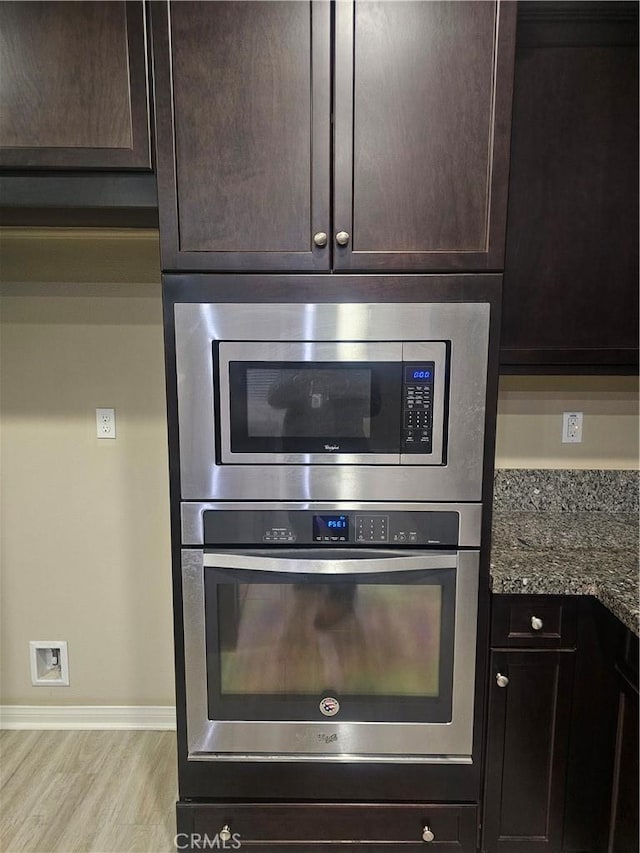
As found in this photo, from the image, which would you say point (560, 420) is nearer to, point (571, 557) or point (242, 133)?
point (571, 557)

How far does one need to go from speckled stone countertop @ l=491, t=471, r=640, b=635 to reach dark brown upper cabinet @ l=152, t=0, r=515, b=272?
785 mm

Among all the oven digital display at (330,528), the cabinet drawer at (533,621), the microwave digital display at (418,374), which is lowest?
the cabinet drawer at (533,621)

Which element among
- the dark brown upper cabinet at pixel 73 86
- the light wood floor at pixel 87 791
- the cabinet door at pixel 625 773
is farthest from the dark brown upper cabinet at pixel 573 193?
the light wood floor at pixel 87 791

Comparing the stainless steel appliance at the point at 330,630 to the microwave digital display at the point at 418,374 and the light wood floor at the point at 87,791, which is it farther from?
the light wood floor at the point at 87,791

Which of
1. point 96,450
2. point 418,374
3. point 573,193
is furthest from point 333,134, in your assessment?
point 96,450

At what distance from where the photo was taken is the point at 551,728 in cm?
138

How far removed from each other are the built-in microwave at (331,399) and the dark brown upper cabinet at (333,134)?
0.44ft

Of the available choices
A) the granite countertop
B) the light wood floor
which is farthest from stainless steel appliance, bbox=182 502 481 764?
the light wood floor

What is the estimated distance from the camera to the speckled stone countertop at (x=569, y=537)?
1.32 m

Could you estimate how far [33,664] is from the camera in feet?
6.79

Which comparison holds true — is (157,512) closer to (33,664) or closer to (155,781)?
(33,664)

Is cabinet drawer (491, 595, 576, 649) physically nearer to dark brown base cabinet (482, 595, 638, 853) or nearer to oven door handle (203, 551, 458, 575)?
dark brown base cabinet (482, 595, 638, 853)

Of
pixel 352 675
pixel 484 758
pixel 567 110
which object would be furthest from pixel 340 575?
Result: pixel 567 110

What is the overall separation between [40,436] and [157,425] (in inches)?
17.2
